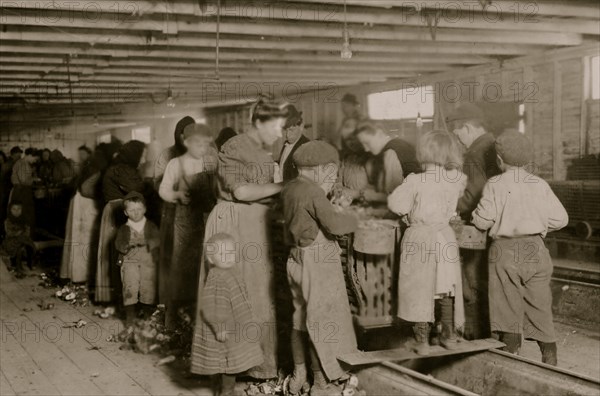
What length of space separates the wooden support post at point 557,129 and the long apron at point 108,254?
668cm

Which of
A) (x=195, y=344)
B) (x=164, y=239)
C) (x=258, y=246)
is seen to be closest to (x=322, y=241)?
(x=258, y=246)

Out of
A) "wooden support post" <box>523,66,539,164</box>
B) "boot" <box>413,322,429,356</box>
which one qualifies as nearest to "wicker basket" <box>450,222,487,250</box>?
"boot" <box>413,322,429,356</box>

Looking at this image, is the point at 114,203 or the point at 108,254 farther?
the point at 108,254

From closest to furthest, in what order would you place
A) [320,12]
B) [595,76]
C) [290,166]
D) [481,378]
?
[481,378], [290,166], [320,12], [595,76]

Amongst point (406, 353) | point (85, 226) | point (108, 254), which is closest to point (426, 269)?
point (406, 353)

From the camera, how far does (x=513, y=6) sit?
7.12m

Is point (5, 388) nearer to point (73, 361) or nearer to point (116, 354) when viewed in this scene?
point (73, 361)

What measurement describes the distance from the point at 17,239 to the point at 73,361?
5.14 metres

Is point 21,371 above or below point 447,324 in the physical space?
below

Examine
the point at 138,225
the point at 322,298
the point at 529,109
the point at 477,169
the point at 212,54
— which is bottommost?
the point at 322,298

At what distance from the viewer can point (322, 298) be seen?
177 inches

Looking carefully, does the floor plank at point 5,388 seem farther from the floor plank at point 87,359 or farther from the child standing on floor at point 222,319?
the child standing on floor at point 222,319

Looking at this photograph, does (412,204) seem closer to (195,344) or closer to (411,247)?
(411,247)

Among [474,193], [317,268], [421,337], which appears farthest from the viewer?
[474,193]
